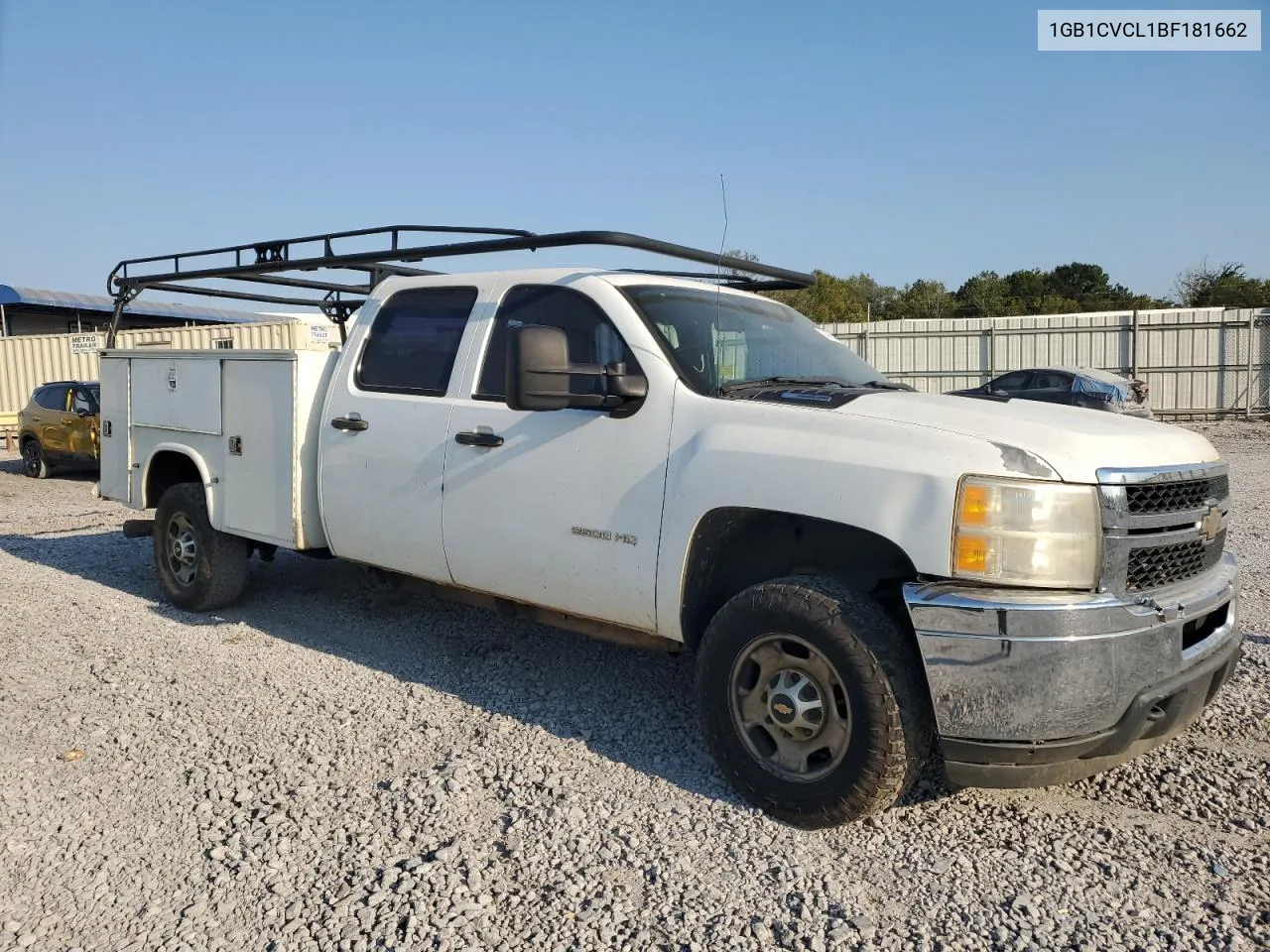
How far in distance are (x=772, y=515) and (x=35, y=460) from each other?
1574 cm

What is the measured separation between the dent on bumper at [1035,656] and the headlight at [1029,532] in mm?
63

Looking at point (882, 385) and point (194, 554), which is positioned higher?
point (882, 385)

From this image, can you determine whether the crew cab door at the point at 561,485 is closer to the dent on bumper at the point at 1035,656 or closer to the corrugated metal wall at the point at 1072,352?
the dent on bumper at the point at 1035,656

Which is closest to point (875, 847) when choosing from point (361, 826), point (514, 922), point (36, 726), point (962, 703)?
point (962, 703)

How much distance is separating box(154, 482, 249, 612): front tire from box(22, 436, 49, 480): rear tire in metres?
11.1

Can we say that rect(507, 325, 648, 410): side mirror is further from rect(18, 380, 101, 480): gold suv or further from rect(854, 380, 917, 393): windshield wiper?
rect(18, 380, 101, 480): gold suv

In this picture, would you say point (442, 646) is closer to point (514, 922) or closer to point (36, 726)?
point (36, 726)

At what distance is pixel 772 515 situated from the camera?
3.57m

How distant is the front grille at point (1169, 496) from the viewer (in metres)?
3.16

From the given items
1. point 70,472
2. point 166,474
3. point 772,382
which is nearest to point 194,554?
point 166,474

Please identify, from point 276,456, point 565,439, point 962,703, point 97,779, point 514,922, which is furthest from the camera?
point 276,456

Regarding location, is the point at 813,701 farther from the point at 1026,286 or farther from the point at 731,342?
the point at 1026,286

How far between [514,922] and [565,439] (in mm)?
1908

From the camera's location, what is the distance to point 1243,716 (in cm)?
427
